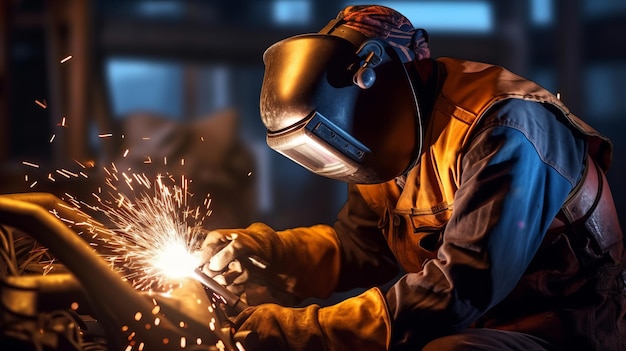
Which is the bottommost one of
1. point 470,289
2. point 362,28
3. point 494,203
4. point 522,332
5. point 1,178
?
point 1,178

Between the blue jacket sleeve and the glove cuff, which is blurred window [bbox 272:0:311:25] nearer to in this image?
the blue jacket sleeve

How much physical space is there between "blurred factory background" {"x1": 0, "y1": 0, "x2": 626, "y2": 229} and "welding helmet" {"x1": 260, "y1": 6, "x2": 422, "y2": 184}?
3.01 m

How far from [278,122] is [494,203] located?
0.52m

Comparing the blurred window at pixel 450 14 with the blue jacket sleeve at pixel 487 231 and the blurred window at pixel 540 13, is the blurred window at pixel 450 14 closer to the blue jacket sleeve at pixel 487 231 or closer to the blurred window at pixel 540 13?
the blurred window at pixel 540 13

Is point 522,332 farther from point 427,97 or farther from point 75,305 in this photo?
point 75,305

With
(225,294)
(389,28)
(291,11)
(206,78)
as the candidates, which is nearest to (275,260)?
(225,294)

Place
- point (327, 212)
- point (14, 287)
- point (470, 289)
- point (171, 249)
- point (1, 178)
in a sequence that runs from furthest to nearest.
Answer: point (327, 212) → point (1, 178) → point (171, 249) → point (470, 289) → point (14, 287)

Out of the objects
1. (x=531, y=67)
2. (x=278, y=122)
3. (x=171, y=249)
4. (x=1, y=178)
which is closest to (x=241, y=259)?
(x=171, y=249)

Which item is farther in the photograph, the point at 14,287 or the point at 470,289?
the point at 470,289

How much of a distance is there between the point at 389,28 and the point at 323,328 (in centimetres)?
74

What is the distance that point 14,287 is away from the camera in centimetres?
154

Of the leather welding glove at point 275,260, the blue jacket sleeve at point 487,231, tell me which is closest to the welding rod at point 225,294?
the leather welding glove at point 275,260

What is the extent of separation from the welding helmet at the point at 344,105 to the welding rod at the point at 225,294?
0.35m

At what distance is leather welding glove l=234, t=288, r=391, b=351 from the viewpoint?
5.73 feet
